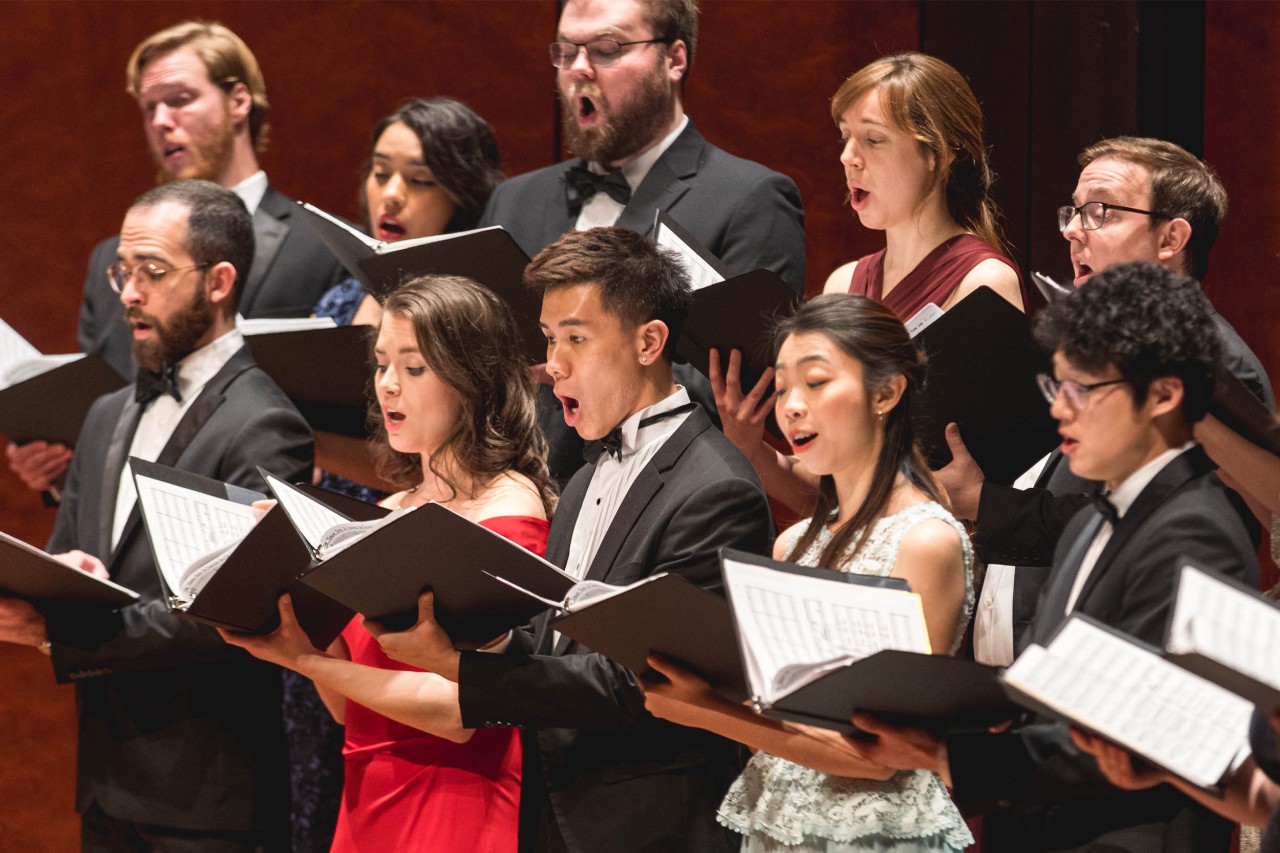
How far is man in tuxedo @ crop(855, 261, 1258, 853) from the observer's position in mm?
1905

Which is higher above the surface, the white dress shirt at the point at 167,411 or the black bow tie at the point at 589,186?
the black bow tie at the point at 589,186

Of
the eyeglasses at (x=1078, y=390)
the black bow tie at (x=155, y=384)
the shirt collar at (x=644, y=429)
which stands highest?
the eyeglasses at (x=1078, y=390)

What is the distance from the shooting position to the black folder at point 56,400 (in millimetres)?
3492

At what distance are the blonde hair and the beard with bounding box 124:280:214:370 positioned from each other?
0.96 metres

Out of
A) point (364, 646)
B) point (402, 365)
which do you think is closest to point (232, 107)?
point (402, 365)

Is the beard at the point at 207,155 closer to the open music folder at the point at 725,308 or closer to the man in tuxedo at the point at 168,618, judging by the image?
the man in tuxedo at the point at 168,618

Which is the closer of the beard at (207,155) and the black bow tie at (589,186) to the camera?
the black bow tie at (589,186)

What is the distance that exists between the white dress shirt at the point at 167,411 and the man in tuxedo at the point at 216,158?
1.57 ft

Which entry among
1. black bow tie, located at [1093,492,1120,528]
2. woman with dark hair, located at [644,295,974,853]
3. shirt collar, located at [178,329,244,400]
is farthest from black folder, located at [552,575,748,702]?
shirt collar, located at [178,329,244,400]

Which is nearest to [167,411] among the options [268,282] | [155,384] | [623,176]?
[155,384]

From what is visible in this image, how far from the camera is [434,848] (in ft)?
8.54

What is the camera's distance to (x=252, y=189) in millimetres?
4133

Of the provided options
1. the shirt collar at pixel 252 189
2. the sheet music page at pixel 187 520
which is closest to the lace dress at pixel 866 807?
the sheet music page at pixel 187 520

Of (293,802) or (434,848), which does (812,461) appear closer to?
(434,848)
